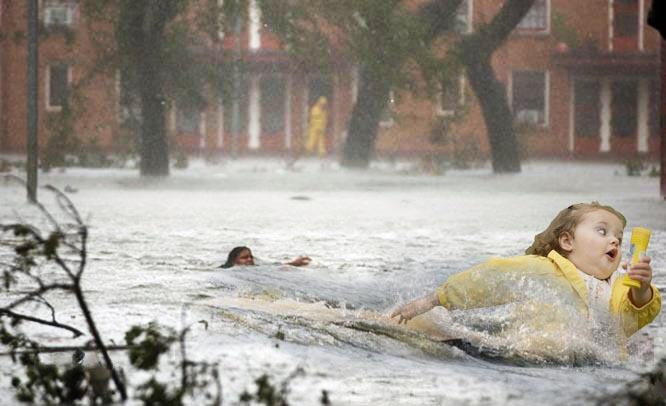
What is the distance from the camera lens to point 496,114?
25359 mm

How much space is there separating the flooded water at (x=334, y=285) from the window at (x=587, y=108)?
22.4m

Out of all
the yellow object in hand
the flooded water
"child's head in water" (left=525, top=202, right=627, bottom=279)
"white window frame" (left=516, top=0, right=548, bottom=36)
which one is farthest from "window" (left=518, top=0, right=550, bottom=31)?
the yellow object in hand

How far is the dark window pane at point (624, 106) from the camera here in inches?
1591

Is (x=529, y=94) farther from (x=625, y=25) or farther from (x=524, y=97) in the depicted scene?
(x=625, y=25)

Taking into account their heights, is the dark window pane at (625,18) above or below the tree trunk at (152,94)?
above

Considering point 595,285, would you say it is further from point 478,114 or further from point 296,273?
point 478,114

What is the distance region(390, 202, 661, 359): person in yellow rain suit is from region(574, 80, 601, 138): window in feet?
118

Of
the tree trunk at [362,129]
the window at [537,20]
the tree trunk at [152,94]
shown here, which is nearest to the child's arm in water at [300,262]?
the tree trunk at [152,94]

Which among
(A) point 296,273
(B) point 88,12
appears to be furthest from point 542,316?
(B) point 88,12

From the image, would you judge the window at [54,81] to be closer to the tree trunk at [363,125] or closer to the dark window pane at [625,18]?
the tree trunk at [363,125]

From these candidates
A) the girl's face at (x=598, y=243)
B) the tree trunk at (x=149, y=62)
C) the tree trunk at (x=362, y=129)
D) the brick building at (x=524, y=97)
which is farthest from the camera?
the brick building at (x=524, y=97)

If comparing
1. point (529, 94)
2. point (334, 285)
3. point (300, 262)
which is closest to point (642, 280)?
point (334, 285)

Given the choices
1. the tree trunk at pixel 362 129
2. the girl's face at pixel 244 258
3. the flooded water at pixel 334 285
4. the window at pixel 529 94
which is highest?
the window at pixel 529 94

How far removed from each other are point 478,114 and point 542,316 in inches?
1400
